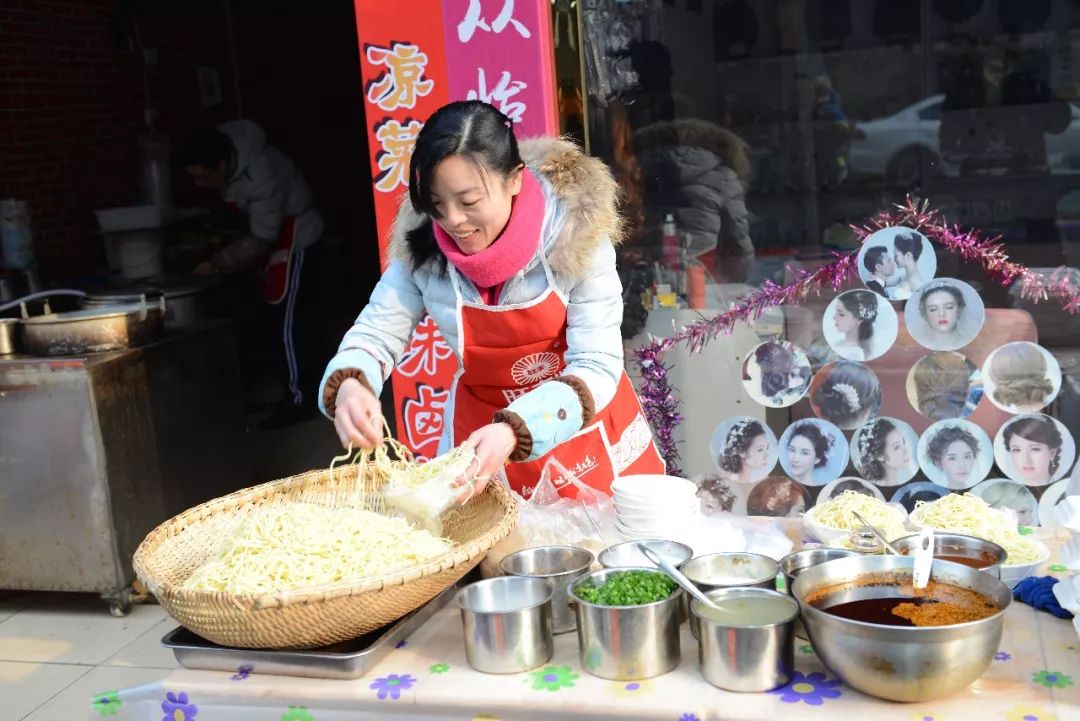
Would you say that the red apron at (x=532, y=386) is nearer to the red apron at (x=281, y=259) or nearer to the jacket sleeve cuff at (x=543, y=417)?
the jacket sleeve cuff at (x=543, y=417)

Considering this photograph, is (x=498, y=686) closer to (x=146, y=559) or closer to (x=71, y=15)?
(x=146, y=559)

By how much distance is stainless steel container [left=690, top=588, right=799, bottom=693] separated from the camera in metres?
1.59

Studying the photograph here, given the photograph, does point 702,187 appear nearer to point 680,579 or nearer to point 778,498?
point 778,498

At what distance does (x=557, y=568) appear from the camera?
6.58 ft

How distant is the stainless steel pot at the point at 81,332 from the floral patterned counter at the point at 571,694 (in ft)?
8.64

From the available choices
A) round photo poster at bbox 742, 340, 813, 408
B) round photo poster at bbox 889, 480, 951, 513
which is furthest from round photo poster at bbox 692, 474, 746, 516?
round photo poster at bbox 889, 480, 951, 513

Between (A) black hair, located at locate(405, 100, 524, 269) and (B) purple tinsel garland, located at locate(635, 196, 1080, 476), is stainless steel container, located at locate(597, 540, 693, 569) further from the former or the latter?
(B) purple tinsel garland, located at locate(635, 196, 1080, 476)

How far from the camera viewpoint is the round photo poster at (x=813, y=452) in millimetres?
3615

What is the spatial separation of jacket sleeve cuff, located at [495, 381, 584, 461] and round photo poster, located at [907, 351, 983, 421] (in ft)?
5.47

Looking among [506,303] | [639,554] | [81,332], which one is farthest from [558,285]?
[81,332]

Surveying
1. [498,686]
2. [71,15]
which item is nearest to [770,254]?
[498,686]

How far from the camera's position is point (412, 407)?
394cm

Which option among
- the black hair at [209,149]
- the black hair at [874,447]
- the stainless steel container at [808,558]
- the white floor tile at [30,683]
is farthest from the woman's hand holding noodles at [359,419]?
the black hair at [209,149]

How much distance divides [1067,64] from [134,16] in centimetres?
577
